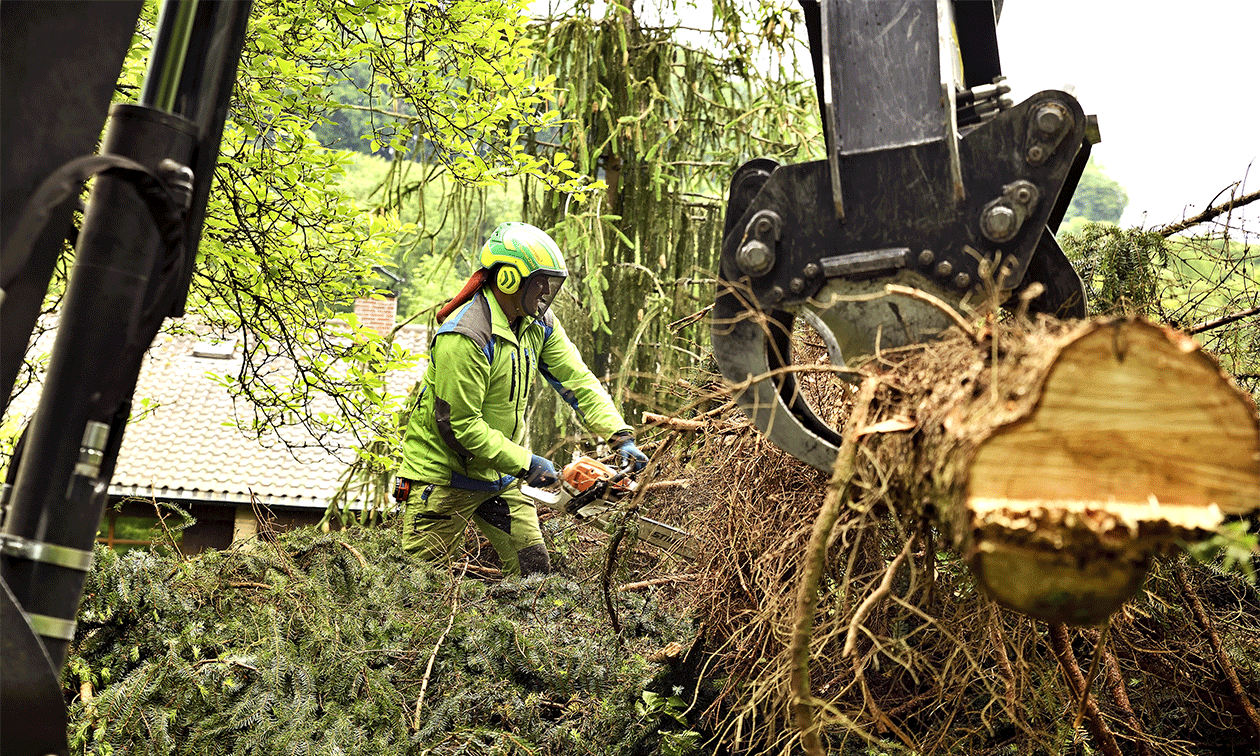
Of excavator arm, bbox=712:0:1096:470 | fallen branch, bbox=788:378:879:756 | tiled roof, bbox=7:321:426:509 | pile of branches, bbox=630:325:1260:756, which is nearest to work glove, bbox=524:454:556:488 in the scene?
pile of branches, bbox=630:325:1260:756

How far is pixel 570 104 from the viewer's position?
8.00 meters

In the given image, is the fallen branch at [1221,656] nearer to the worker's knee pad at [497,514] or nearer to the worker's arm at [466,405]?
the worker's arm at [466,405]

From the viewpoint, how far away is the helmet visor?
201 inches

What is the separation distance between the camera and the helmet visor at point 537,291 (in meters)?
5.10

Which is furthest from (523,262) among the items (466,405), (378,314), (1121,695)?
(378,314)

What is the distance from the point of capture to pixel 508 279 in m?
5.05

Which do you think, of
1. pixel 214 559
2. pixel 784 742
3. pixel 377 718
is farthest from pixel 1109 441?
pixel 214 559

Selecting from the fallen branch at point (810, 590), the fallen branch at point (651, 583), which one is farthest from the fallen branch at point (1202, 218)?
the fallen branch at point (810, 590)

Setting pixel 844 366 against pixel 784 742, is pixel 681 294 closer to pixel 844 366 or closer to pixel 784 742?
Answer: pixel 784 742

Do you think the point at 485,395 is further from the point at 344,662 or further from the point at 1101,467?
the point at 1101,467

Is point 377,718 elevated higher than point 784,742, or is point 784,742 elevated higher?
point 784,742

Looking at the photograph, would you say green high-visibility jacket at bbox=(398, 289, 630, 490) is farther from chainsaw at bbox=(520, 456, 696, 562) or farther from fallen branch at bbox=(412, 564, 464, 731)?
fallen branch at bbox=(412, 564, 464, 731)

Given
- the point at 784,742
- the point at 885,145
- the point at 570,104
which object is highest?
the point at 570,104

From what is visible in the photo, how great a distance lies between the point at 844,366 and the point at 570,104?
602 centimetres
